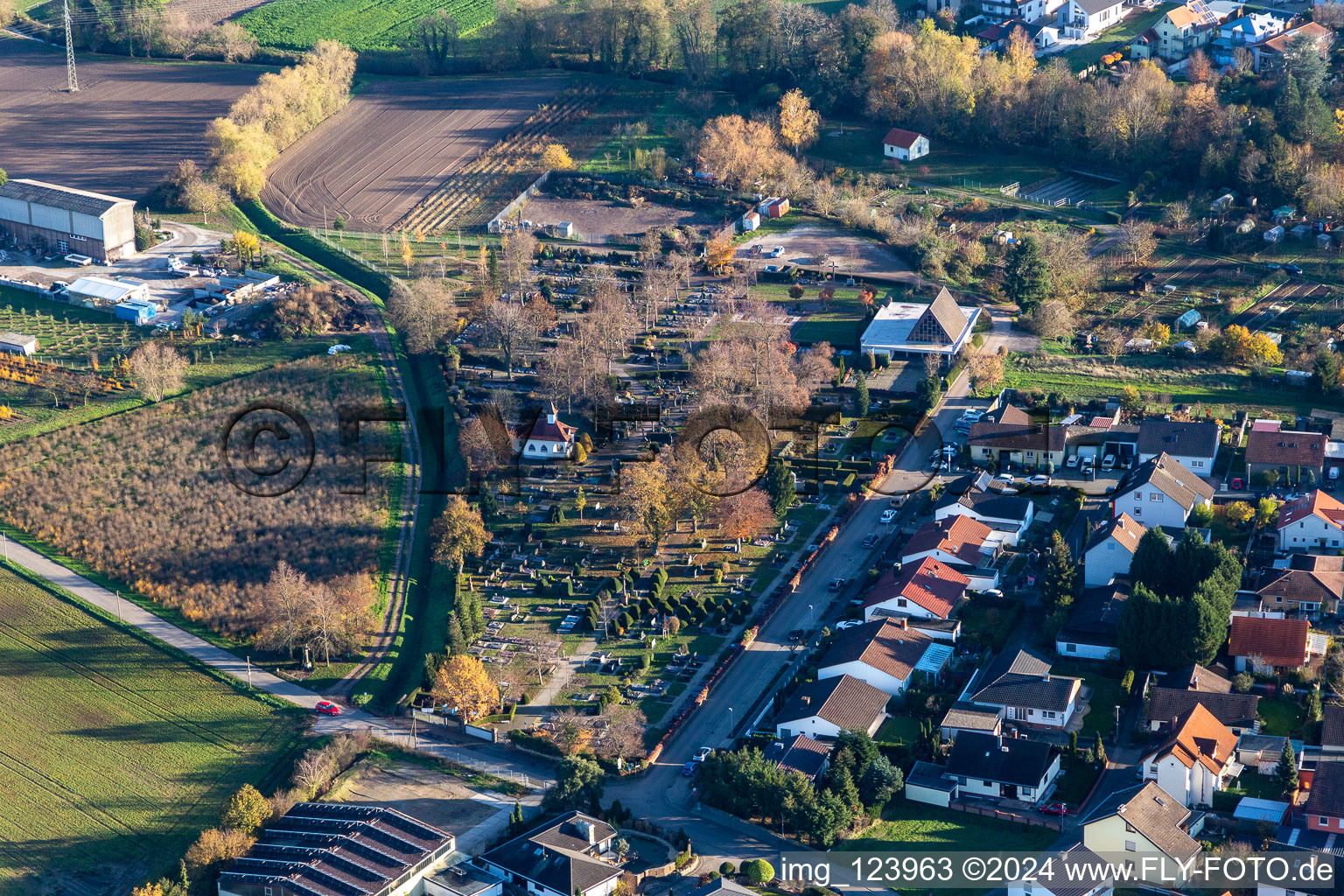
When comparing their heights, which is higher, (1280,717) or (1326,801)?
(1326,801)

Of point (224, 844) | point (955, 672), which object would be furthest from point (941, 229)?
point (224, 844)

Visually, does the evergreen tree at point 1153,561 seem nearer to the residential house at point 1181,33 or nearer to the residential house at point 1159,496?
the residential house at point 1159,496

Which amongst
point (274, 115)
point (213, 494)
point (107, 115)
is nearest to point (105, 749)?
point (213, 494)

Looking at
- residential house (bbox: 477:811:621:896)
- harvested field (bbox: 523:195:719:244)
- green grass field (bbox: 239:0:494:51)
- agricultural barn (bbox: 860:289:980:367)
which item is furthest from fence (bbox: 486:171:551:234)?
residential house (bbox: 477:811:621:896)

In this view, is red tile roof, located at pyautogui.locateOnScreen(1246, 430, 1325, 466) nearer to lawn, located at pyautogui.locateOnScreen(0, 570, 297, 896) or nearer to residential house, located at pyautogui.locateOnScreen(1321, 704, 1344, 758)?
residential house, located at pyautogui.locateOnScreen(1321, 704, 1344, 758)

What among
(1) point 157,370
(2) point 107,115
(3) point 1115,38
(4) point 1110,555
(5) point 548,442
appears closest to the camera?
(4) point 1110,555

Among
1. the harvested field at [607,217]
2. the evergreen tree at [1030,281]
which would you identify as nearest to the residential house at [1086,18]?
the harvested field at [607,217]

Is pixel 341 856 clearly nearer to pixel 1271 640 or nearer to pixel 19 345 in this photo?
pixel 1271 640

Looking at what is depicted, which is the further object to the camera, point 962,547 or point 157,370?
point 157,370
